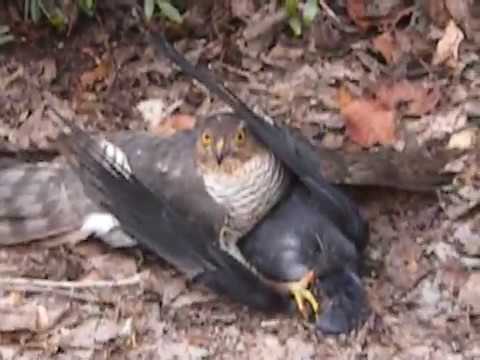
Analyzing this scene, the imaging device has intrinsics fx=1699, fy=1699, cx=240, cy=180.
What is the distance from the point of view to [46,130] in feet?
18.1

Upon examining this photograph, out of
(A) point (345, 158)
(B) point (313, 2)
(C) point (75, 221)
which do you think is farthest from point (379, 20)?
(C) point (75, 221)

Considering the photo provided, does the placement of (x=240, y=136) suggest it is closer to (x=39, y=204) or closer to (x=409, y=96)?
(x=39, y=204)

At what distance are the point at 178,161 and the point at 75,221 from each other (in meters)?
0.36

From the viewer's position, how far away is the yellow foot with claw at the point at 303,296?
15.2ft

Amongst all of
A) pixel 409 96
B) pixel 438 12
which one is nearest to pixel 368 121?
pixel 409 96

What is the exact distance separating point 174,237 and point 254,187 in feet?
1.08

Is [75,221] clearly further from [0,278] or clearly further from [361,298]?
[361,298]

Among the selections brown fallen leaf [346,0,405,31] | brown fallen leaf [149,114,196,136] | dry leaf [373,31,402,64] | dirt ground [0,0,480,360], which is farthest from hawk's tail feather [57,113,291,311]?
brown fallen leaf [346,0,405,31]

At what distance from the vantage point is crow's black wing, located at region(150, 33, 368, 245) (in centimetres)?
466

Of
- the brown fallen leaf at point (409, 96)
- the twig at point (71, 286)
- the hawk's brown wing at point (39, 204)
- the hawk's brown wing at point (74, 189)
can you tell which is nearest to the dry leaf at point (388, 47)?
the brown fallen leaf at point (409, 96)

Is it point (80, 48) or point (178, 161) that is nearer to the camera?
point (178, 161)

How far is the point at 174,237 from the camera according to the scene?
182 inches

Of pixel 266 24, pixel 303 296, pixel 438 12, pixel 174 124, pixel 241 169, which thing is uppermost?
pixel 438 12

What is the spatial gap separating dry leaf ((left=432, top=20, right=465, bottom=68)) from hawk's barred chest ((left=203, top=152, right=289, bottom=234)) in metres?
0.91
